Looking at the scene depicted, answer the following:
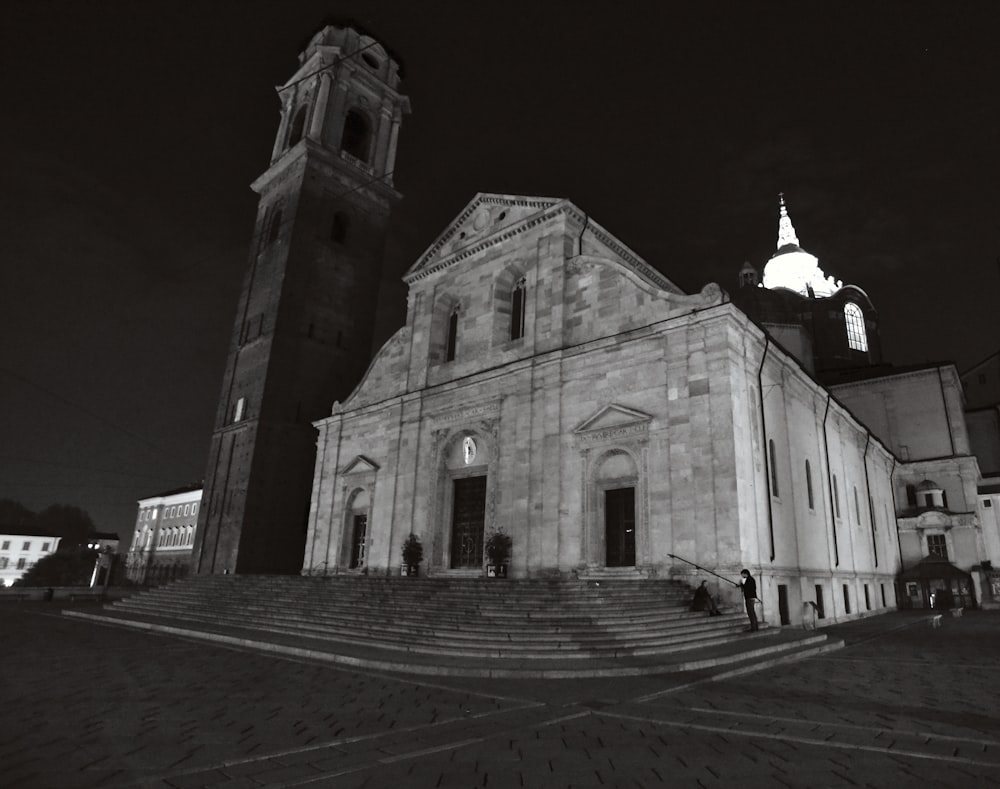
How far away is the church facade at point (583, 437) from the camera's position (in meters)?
17.2

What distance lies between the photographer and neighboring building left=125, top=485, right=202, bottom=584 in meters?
59.7

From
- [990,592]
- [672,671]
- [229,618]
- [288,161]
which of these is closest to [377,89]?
[288,161]

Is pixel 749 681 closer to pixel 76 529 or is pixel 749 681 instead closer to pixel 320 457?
pixel 320 457

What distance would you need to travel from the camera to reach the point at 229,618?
1727cm

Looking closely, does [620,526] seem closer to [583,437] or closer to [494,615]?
[583,437]

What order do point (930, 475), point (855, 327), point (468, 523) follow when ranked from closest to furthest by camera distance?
point (468, 523) → point (930, 475) → point (855, 327)

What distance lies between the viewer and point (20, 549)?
81875 millimetres

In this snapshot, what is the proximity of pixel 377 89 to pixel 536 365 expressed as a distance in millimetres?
27144

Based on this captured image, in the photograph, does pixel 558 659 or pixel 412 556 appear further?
pixel 412 556

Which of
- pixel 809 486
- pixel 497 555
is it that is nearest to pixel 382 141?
pixel 497 555

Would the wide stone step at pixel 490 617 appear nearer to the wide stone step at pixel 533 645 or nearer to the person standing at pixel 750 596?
the wide stone step at pixel 533 645

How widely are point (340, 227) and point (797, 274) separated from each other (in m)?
48.7

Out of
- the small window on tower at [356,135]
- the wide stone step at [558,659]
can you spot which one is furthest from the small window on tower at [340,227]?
the wide stone step at [558,659]

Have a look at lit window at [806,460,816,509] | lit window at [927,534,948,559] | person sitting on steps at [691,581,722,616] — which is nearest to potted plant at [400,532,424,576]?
person sitting on steps at [691,581,722,616]
